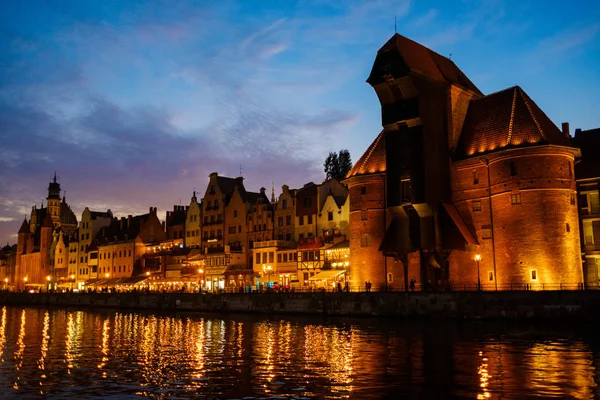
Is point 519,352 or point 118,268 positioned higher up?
point 118,268

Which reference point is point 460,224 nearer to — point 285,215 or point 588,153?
point 588,153

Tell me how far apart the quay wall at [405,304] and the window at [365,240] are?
23.7ft

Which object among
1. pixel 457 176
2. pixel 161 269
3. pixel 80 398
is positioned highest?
pixel 457 176

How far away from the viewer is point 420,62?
5881cm

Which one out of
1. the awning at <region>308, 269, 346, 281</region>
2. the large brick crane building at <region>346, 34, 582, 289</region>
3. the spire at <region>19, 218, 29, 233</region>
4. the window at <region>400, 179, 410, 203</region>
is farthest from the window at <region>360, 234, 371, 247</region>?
the spire at <region>19, 218, 29, 233</region>

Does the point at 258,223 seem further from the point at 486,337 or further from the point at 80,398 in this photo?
the point at 80,398

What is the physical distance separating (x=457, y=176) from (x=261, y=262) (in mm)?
34937

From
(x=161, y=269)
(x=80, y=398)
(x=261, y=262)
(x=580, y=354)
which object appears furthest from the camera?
(x=161, y=269)

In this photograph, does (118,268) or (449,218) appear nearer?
(449,218)

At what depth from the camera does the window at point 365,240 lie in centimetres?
6322

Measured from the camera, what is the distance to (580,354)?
29609 mm

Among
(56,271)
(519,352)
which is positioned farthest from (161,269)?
(519,352)

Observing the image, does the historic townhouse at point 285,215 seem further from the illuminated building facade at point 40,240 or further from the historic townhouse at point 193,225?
the illuminated building facade at point 40,240

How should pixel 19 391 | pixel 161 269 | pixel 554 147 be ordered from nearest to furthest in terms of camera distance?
pixel 19 391, pixel 554 147, pixel 161 269
